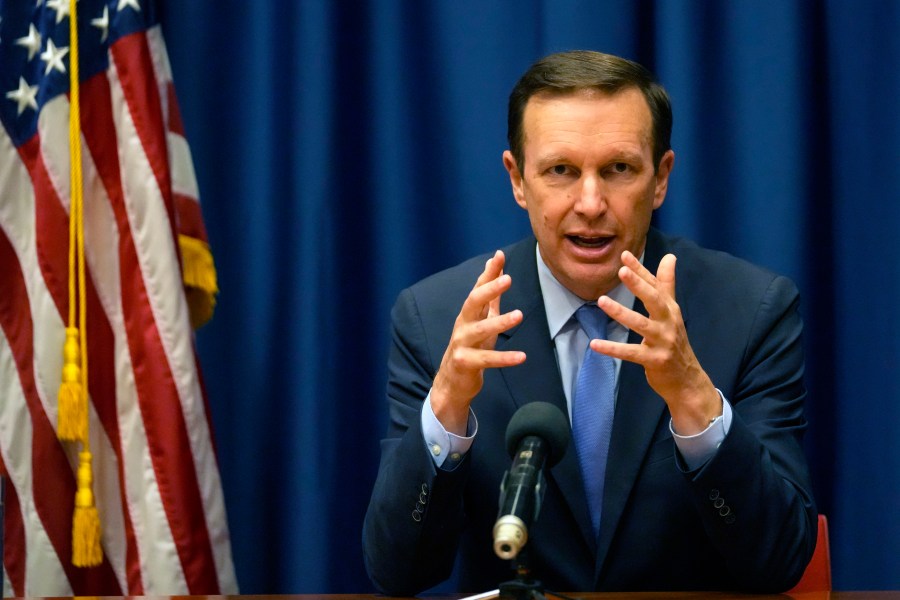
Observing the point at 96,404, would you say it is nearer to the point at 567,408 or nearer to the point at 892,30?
the point at 567,408

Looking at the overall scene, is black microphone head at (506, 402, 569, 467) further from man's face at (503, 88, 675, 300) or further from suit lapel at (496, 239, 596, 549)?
man's face at (503, 88, 675, 300)

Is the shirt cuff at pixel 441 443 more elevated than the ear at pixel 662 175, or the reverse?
the ear at pixel 662 175

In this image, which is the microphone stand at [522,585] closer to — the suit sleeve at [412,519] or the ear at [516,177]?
the suit sleeve at [412,519]

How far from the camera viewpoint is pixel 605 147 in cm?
233

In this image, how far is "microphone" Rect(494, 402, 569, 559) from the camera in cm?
140

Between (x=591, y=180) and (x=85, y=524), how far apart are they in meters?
1.50

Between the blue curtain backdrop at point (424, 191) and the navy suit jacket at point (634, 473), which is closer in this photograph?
the navy suit jacket at point (634, 473)

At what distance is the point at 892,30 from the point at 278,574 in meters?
2.30

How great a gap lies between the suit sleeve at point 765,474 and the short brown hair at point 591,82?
1.43 feet

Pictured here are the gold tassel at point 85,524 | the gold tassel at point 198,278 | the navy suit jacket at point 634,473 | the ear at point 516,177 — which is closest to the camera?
the navy suit jacket at point 634,473

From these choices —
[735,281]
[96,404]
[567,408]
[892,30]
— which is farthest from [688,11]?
[96,404]

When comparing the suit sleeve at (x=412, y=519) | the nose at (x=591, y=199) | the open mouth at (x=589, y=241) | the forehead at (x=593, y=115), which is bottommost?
the suit sleeve at (x=412, y=519)

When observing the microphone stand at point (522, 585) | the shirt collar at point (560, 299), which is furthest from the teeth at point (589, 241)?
the microphone stand at point (522, 585)

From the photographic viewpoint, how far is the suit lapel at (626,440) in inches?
89.0
